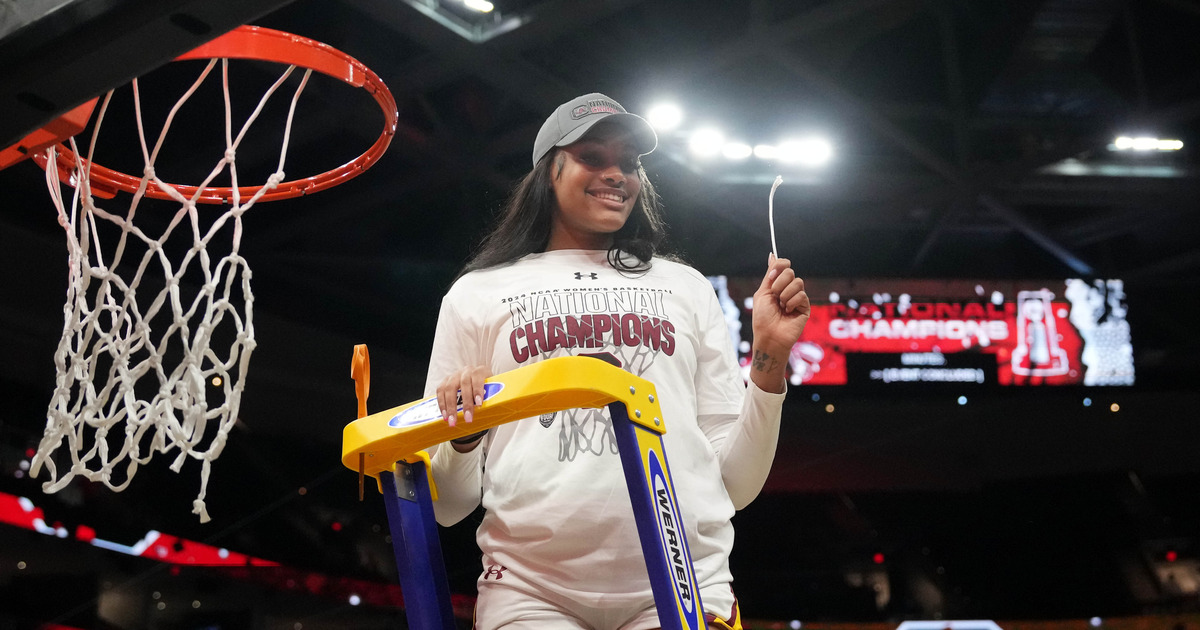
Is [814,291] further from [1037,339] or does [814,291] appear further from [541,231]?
[541,231]

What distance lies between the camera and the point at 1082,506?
7.49m

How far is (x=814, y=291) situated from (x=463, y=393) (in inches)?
239

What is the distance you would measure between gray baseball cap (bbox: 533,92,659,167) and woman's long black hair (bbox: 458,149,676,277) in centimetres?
4

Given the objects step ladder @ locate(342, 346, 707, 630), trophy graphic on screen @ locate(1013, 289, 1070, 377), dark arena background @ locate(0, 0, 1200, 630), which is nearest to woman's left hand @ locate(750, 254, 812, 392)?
step ladder @ locate(342, 346, 707, 630)

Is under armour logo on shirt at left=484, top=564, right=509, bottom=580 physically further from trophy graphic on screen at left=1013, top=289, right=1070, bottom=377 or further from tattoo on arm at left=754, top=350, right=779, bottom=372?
trophy graphic on screen at left=1013, top=289, right=1070, bottom=377

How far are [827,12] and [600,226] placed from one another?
386 cm

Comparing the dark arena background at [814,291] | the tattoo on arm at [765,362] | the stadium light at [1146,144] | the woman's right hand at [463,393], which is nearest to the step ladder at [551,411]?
the woman's right hand at [463,393]

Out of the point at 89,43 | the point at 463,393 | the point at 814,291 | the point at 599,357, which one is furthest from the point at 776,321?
the point at 814,291

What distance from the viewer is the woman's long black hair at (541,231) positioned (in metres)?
1.68

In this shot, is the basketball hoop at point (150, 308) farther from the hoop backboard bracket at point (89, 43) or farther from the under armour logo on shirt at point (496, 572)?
the under armour logo on shirt at point (496, 572)

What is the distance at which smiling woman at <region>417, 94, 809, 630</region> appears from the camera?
1.35 m

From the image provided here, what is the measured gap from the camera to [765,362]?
1446mm

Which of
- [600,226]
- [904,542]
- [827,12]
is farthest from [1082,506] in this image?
[600,226]

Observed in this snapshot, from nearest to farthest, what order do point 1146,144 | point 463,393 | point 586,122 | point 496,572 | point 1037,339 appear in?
point 463,393, point 496,572, point 586,122, point 1146,144, point 1037,339
